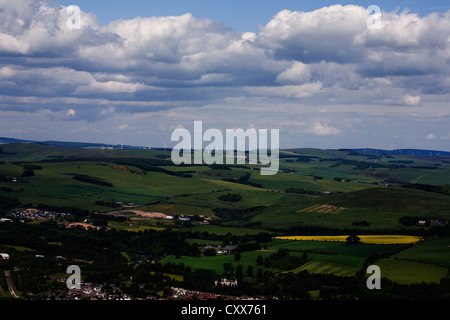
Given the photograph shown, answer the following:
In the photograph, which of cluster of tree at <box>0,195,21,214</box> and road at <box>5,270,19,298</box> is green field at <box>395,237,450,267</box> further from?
cluster of tree at <box>0,195,21,214</box>

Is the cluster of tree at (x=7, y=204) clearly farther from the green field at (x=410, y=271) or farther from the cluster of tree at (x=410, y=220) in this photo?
A: the green field at (x=410, y=271)

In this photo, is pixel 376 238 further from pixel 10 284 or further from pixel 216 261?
pixel 10 284

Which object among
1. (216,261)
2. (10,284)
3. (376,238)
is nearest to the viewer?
(10,284)

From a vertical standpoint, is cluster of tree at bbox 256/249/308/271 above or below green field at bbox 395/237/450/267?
below

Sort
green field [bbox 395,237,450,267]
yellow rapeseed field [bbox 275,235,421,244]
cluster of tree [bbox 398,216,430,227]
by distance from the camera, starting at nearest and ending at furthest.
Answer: green field [bbox 395,237,450,267] → yellow rapeseed field [bbox 275,235,421,244] → cluster of tree [bbox 398,216,430,227]

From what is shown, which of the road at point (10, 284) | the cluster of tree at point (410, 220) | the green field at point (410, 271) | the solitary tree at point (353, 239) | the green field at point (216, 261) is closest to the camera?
the road at point (10, 284)

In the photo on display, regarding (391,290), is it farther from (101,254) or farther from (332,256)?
(101,254)

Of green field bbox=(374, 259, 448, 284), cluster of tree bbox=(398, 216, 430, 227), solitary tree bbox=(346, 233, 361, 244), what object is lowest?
solitary tree bbox=(346, 233, 361, 244)

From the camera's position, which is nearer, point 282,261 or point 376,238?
point 282,261

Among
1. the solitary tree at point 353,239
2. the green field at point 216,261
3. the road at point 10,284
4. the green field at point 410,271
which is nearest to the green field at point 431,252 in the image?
the green field at point 410,271

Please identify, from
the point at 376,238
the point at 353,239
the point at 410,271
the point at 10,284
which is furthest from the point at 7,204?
the point at 410,271

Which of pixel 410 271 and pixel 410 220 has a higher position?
pixel 410 220

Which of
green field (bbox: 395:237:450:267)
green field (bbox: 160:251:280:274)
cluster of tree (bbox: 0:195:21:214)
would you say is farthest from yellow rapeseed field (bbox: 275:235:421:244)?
cluster of tree (bbox: 0:195:21:214)
